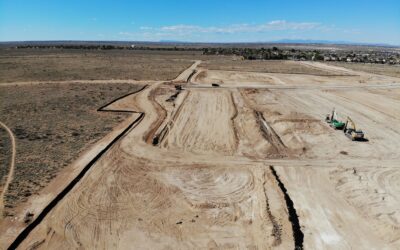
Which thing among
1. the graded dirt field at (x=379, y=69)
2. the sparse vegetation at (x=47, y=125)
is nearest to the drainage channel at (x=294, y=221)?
the sparse vegetation at (x=47, y=125)

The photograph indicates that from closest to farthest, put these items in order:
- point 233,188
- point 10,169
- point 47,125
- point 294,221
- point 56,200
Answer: point 294,221 < point 56,200 < point 233,188 < point 10,169 < point 47,125

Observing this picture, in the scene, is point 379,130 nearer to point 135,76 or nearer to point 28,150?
point 28,150

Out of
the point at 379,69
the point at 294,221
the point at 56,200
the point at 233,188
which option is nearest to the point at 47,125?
the point at 56,200

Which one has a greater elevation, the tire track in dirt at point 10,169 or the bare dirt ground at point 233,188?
the tire track in dirt at point 10,169

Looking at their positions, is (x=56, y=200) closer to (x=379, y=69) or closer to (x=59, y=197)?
(x=59, y=197)

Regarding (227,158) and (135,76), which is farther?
(135,76)

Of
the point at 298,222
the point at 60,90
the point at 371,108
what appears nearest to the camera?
the point at 298,222

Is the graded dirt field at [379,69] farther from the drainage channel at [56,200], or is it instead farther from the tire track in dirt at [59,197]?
the drainage channel at [56,200]

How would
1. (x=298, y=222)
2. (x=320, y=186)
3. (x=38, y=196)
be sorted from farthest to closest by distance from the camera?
(x=320, y=186), (x=38, y=196), (x=298, y=222)

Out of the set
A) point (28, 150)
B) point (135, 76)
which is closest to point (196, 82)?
point (135, 76)
